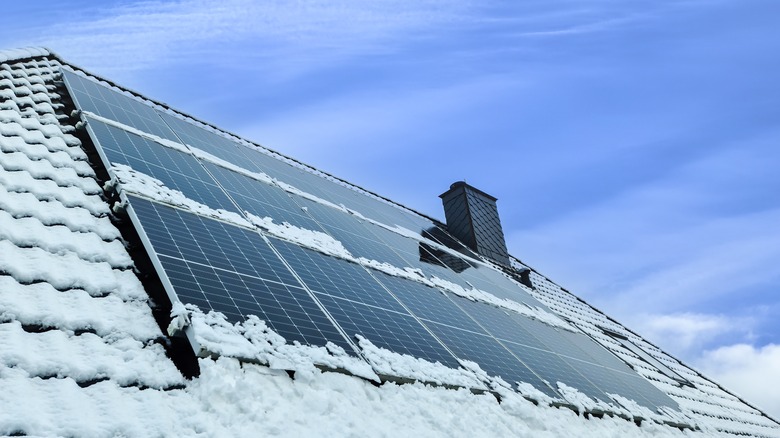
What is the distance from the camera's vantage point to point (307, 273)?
4.61 meters

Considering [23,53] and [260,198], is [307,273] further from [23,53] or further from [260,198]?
[23,53]

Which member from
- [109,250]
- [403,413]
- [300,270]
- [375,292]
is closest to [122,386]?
[109,250]

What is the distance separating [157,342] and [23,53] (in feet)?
23.5

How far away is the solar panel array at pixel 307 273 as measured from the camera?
11.9ft

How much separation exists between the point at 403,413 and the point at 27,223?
269cm

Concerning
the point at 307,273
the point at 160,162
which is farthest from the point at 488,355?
the point at 160,162

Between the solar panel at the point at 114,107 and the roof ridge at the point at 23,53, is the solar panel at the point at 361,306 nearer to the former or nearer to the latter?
the solar panel at the point at 114,107

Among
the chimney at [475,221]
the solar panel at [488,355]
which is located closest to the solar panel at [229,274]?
the solar panel at [488,355]

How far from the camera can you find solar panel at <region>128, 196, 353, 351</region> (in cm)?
327

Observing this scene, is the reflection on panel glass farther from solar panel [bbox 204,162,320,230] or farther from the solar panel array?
solar panel [bbox 204,162,320,230]

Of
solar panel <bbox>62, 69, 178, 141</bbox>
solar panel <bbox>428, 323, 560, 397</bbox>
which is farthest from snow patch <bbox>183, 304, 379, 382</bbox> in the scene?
solar panel <bbox>62, 69, 178, 141</bbox>

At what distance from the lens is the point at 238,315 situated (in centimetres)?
319

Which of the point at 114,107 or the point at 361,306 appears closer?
the point at 361,306

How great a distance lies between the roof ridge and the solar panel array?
1.02 m
